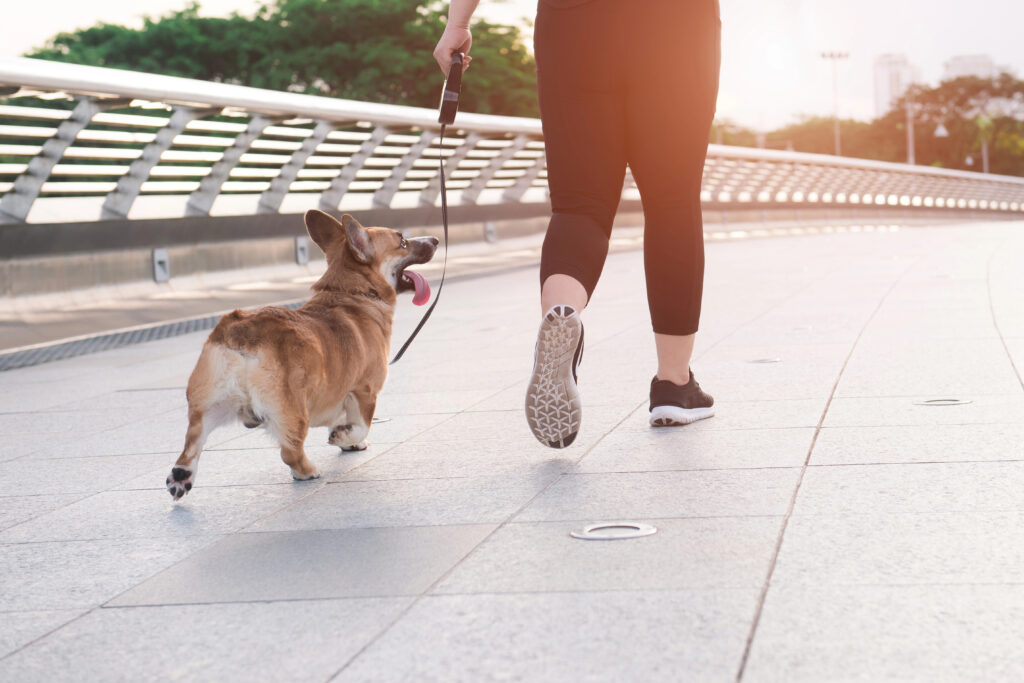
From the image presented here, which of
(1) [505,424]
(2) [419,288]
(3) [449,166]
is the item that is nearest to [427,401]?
(1) [505,424]

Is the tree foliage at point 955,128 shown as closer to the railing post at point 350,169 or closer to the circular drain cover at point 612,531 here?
the railing post at point 350,169

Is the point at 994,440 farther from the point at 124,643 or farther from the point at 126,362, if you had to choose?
the point at 126,362

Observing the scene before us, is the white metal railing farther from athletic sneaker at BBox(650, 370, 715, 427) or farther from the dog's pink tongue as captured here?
athletic sneaker at BBox(650, 370, 715, 427)

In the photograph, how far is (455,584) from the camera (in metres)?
2.90

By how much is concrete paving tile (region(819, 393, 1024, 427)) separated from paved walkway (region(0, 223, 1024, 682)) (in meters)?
0.02

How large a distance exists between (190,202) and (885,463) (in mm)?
9684

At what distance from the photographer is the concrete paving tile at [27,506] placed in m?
4.00

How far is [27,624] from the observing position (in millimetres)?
2881

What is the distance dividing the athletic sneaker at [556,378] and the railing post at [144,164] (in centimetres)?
791

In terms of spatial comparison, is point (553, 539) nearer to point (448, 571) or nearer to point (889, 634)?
point (448, 571)

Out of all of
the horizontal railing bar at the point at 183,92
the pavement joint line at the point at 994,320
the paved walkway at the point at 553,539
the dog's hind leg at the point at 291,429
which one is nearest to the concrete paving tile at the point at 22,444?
the paved walkway at the point at 553,539

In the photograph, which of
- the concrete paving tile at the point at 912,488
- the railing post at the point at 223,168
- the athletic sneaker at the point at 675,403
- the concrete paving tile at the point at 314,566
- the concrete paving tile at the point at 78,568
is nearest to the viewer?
the concrete paving tile at the point at 314,566

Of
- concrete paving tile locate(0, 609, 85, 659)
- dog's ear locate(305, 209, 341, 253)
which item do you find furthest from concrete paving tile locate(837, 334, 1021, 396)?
concrete paving tile locate(0, 609, 85, 659)

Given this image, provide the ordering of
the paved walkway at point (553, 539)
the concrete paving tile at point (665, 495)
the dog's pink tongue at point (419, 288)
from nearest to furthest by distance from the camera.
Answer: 1. the paved walkway at point (553, 539)
2. the concrete paving tile at point (665, 495)
3. the dog's pink tongue at point (419, 288)
